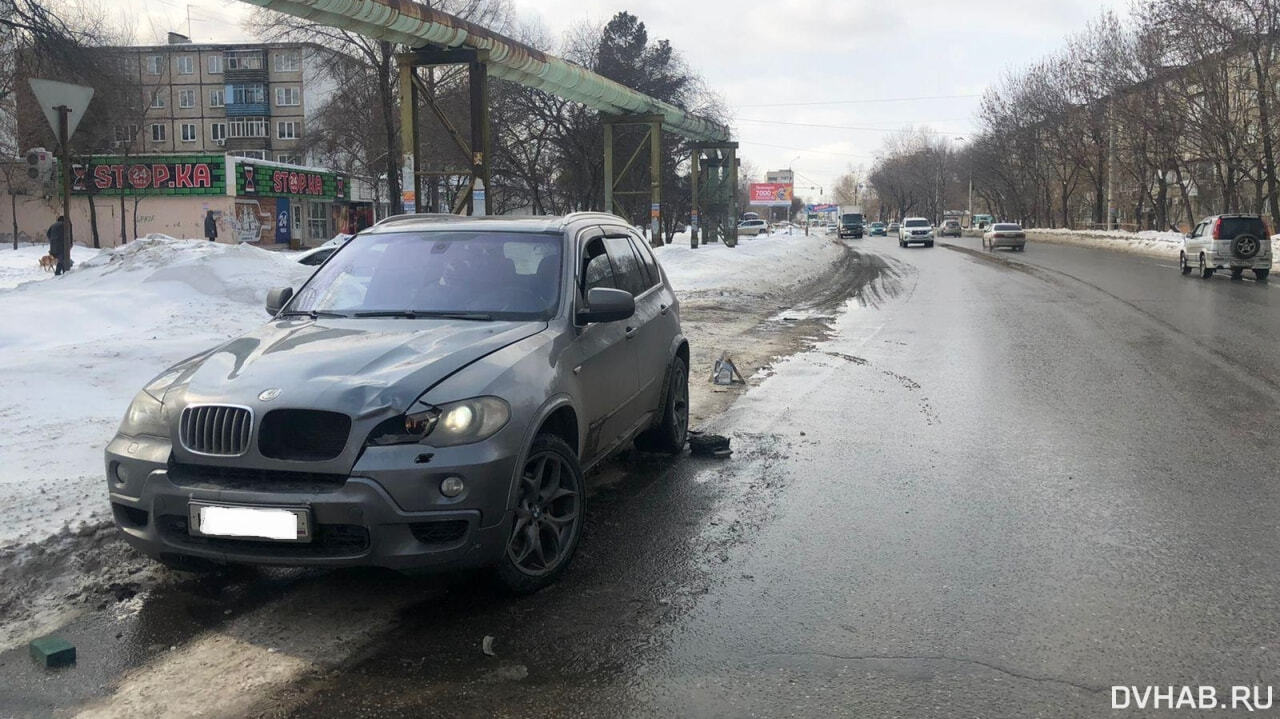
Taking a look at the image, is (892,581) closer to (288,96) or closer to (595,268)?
(595,268)

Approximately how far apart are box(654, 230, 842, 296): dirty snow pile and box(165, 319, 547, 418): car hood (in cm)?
1546

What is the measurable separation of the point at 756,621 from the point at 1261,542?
2693 mm

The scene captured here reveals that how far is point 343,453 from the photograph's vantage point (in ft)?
12.2

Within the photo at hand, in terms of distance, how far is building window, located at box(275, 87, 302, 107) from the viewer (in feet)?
281

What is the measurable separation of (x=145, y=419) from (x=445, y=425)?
1.31 metres

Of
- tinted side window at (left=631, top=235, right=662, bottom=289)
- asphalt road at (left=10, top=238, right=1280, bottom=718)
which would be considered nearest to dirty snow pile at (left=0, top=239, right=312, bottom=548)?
asphalt road at (left=10, top=238, right=1280, bottom=718)

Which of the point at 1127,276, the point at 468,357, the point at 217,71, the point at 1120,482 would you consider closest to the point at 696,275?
the point at 1127,276

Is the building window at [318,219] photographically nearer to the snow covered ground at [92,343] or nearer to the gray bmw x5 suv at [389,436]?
the snow covered ground at [92,343]

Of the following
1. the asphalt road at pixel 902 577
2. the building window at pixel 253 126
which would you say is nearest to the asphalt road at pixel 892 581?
the asphalt road at pixel 902 577

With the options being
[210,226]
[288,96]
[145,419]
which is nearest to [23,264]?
[210,226]

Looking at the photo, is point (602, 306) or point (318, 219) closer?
point (602, 306)

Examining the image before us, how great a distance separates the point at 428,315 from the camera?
16.1 feet

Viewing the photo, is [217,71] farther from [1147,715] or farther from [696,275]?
[1147,715]

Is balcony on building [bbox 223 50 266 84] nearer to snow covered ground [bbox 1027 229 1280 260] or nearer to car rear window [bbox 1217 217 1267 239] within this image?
snow covered ground [bbox 1027 229 1280 260]
